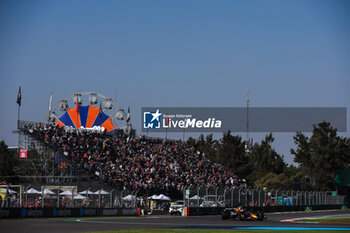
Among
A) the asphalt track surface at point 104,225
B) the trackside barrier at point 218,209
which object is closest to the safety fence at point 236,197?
the trackside barrier at point 218,209

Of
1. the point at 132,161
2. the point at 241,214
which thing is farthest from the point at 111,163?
the point at 241,214

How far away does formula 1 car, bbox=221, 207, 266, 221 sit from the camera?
141 ft

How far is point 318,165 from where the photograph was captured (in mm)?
106000

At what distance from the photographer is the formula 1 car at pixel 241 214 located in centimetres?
4306

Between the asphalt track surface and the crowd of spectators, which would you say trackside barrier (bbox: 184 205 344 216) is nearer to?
the crowd of spectators

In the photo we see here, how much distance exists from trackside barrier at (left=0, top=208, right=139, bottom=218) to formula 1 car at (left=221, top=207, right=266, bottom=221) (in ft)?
35.5

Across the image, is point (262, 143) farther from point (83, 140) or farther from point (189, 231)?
point (189, 231)

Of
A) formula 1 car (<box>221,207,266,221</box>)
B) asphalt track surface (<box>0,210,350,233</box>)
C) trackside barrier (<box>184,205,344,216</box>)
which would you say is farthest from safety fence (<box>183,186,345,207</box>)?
asphalt track surface (<box>0,210,350,233</box>)

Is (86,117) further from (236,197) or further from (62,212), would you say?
(62,212)

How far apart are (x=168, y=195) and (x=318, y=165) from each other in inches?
1861

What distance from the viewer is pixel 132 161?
6950cm

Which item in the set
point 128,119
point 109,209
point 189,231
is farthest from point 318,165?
point 189,231

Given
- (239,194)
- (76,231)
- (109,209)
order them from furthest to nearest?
(239,194) → (109,209) → (76,231)

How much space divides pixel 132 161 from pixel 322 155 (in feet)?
162
